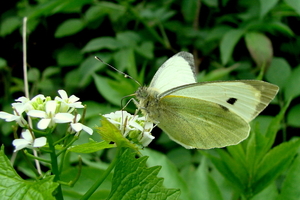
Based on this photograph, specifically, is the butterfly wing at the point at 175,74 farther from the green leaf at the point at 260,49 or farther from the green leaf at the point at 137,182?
the green leaf at the point at 137,182

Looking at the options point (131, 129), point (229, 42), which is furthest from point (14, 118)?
point (229, 42)

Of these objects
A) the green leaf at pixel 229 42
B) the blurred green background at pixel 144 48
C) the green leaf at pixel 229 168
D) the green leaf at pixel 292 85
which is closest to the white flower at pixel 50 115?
the green leaf at pixel 229 168

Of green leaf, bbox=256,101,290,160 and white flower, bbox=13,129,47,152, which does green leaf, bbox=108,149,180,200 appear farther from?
green leaf, bbox=256,101,290,160

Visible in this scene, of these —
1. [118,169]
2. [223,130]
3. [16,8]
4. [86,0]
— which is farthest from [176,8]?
[118,169]

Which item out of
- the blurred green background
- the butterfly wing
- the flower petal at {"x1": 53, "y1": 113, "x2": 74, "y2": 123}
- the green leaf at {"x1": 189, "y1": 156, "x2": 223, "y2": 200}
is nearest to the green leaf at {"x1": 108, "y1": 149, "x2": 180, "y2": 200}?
the flower petal at {"x1": 53, "y1": 113, "x2": 74, "y2": 123}

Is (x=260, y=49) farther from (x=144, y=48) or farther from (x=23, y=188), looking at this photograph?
(x=23, y=188)

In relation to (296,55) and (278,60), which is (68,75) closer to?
(278,60)
